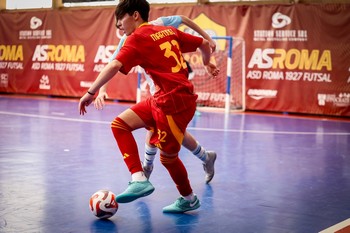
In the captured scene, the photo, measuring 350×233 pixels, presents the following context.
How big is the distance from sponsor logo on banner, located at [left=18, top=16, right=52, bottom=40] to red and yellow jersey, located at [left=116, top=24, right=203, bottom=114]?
14896 mm

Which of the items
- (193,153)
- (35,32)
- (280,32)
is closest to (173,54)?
(193,153)

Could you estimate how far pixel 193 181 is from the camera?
18.9ft

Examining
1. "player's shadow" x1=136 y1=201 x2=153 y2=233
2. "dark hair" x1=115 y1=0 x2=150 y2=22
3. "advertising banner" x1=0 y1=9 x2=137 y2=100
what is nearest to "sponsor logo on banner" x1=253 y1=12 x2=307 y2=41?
"advertising banner" x1=0 y1=9 x2=137 y2=100

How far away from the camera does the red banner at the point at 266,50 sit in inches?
533

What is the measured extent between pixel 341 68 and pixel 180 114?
1011 cm

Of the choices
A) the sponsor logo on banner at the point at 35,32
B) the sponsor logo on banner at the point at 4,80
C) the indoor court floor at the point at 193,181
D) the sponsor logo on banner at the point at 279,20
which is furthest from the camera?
the sponsor logo on banner at the point at 4,80

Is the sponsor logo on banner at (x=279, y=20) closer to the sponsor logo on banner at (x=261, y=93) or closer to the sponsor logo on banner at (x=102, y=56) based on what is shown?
the sponsor logo on banner at (x=261, y=93)

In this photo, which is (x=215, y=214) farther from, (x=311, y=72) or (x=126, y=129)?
(x=311, y=72)

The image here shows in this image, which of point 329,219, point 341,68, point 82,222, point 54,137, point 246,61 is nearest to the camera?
point 82,222

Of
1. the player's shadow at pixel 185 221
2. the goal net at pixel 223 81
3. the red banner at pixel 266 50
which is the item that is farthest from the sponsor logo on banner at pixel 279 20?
the player's shadow at pixel 185 221

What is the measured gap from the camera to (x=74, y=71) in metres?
17.8

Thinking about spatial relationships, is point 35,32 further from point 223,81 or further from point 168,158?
point 168,158

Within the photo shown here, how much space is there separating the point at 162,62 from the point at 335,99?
10204mm

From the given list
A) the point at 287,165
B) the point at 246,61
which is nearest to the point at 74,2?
the point at 246,61
